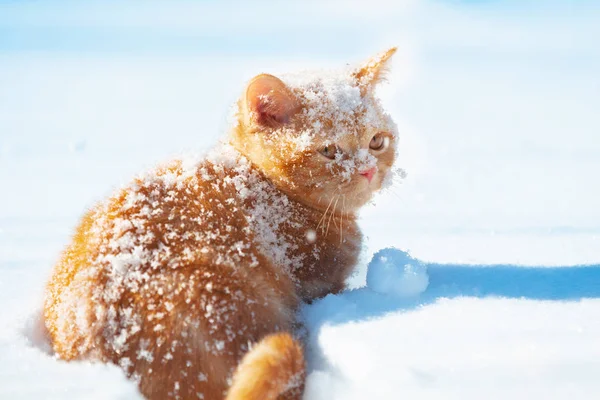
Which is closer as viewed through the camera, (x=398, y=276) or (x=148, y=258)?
(x=148, y=258)

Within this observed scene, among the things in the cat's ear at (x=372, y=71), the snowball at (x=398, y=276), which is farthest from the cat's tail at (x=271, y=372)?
the cat's ear at (x=372, y=71)

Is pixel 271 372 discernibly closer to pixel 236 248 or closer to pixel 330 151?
pixel 236 248

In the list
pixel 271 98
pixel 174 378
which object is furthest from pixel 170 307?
pixel 271 98

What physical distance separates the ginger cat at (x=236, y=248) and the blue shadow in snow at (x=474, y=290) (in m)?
0.14

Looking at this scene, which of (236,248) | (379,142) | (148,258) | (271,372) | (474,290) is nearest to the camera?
(271,372)

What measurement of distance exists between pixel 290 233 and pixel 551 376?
3.46 ft

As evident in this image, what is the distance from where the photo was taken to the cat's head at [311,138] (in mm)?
2197

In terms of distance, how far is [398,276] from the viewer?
6.89 feet

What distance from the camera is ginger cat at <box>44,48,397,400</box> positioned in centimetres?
169

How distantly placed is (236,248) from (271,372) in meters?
0.50

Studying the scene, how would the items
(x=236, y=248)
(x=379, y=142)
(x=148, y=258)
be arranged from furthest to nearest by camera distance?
(x=379, y=142) → (x=236, y=248) → (x=148, y=258)

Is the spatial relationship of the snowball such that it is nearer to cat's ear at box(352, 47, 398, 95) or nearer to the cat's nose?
the cat's nose

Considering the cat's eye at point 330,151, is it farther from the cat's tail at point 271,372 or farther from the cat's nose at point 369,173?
the cat's tail at point 271,372

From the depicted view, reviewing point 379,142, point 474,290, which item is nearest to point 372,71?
point 379,142
